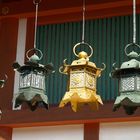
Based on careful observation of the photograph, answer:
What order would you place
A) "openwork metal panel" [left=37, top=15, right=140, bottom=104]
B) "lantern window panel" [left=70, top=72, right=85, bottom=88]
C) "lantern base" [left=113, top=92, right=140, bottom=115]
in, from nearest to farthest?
"lantern base" [left=113, top=92, right=140, bottom=115]
"lantern window panel" [left=70, top=72, right=85, bottom=88]
"openwork metal panel" [left=37, top=15, right=140, bottom=104]

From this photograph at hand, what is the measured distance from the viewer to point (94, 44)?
6703mm

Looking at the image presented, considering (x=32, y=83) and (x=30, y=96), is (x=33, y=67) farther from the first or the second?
(x=30, y=96)

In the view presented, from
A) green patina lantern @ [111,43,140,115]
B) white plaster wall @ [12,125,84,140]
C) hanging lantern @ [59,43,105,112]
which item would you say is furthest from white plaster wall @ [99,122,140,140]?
green patina lantern @ [111,43,140,115]

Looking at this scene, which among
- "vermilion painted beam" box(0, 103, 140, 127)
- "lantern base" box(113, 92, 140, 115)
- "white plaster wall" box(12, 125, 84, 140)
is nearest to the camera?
"lantern base" box(113, 92, 140, 115)

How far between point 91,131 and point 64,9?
157cm

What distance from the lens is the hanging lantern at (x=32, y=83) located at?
4918 mm

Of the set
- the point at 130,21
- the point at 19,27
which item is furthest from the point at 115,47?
the point at 19,27

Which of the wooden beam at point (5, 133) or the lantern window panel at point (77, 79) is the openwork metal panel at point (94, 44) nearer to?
the wooden beam at point (5, 133)

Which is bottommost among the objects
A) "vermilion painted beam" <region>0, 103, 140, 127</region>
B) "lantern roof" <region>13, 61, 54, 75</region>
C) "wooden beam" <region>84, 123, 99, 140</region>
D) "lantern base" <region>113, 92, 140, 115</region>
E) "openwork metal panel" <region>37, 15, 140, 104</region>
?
"lantern base" <region>113, 92, 140, 115</region>

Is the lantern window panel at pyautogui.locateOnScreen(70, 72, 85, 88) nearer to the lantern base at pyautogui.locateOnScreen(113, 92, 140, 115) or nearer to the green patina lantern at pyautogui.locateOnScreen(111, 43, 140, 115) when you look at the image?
the green patina lantern at pyautogui.locateOnScreen(111, 43, 140, 115)

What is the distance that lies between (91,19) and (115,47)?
509mm

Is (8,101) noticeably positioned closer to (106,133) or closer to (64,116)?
(64,116)

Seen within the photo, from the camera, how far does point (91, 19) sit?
6.86m

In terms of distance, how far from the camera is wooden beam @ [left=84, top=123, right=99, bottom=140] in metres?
6.28
